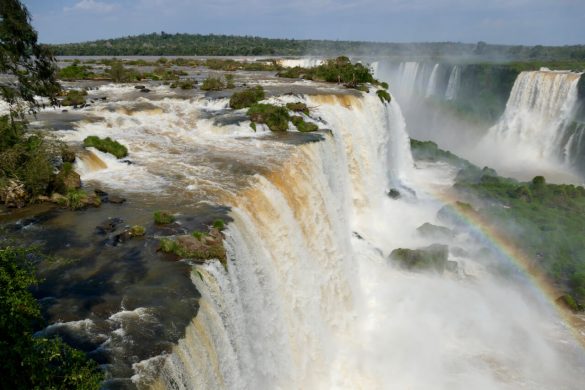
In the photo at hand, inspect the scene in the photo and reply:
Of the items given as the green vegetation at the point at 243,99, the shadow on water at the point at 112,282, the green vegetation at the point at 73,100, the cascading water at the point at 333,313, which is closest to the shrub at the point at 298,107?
the cascading water at the point at 333,313

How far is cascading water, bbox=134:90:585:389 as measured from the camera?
33.9 ft

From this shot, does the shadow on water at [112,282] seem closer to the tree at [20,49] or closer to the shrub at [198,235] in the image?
the shrub at [198,235]

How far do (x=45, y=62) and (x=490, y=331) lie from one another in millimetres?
18321

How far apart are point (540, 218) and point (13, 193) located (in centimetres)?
2809

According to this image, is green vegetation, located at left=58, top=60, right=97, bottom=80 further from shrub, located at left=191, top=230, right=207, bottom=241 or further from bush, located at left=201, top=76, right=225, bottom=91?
shrub, located at left=191, top=230, right=207, bottom=241

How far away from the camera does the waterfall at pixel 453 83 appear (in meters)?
62.1

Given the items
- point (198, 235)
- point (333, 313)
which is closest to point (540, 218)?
point (333, 313)

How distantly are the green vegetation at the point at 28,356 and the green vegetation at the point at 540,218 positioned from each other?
71.3 feet

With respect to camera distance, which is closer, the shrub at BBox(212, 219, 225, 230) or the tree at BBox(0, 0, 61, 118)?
the tree at BBox(0, 0, 61, 118)

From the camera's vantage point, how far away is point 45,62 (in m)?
11.8

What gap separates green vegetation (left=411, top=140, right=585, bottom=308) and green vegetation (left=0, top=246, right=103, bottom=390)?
71.3 feet

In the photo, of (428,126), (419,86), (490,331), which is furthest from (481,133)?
(490,331)

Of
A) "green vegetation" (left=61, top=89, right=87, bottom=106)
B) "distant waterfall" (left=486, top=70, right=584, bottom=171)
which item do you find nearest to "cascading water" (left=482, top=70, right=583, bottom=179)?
"distant waterfall" (left=486, top=70, right=584, bottom=171)

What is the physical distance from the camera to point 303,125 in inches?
925
